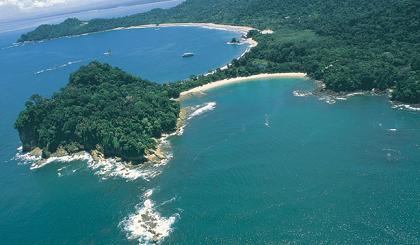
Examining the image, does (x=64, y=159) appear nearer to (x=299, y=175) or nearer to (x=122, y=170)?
(x=122, y=170)

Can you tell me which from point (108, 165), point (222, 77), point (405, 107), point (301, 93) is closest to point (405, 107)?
point (405, 107)

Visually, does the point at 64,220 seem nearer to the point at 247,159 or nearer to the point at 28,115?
the point at 247,159

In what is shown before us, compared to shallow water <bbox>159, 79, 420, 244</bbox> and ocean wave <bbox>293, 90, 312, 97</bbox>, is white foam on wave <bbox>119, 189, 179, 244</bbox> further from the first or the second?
ocean wave <bbox>293, 90, 312, 97</bbox>

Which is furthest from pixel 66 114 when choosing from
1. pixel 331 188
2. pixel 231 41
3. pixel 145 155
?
pixel 231 41

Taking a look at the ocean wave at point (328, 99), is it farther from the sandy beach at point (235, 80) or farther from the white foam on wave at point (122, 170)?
the white foam on wave at point (122, 170)

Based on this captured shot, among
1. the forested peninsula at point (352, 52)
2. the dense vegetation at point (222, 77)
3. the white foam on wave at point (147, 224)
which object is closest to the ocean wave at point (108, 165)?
the dense vegetation at point (222, 77)
